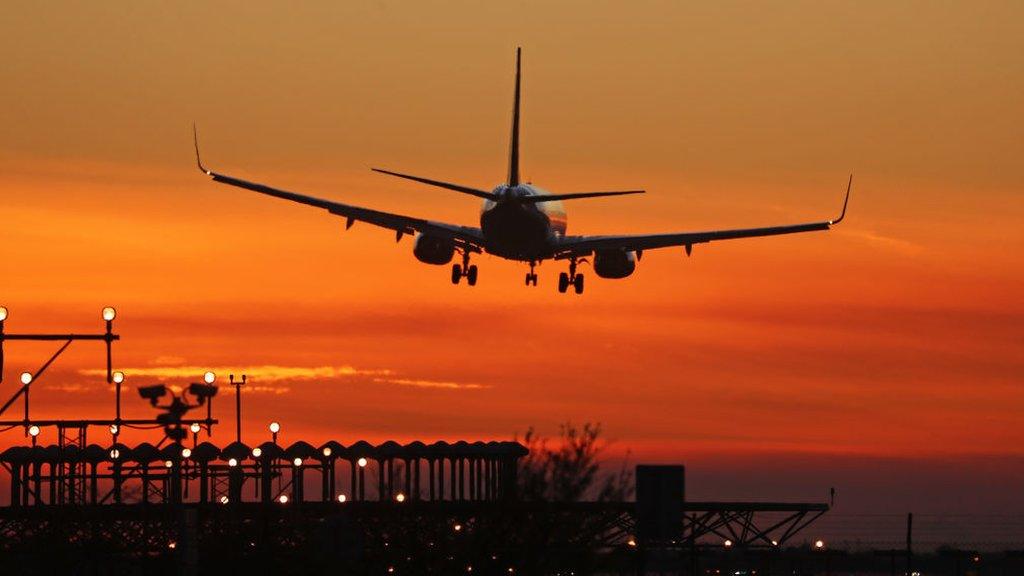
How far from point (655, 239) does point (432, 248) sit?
13054 mm

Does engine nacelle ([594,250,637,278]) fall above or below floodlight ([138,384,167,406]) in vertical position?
above

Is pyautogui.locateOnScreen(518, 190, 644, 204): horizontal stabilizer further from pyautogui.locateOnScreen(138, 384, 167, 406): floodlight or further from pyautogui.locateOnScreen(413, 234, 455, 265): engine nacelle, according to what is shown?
pyautogui.locateOnScreen(138, 384, 167, 406): floodlight

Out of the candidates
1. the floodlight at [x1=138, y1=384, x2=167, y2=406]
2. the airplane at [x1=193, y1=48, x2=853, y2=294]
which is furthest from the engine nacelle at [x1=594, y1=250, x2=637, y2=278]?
the floodlight at [x1=138, y1=384, x2=167, y2=406]

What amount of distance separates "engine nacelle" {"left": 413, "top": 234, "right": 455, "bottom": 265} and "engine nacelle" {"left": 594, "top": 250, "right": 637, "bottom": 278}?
8322mm

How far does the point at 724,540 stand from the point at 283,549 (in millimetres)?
33731

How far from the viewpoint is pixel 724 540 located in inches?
4439

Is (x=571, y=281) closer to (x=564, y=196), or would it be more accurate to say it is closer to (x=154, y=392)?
Result: (x=564, y=196)

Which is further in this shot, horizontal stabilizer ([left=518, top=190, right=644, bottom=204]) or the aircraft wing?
the aircraft wing

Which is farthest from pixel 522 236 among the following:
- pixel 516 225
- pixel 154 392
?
pixel 154 392

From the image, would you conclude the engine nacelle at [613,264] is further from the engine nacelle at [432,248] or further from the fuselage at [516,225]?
the engine nacelle at [432,248]

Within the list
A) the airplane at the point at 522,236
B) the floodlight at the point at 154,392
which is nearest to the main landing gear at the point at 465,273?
the airplane at the point at 522,236

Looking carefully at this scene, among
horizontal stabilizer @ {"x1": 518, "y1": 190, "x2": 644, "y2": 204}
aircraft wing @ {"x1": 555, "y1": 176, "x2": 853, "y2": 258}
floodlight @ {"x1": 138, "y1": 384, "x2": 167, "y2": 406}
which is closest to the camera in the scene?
floodlight @ {"x1": 138, "y1": 384, "x2": 167, "y2": 406}

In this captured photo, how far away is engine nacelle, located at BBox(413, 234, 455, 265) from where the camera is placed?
10738cm

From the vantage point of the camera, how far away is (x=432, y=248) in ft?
353
